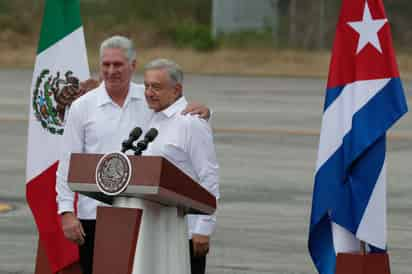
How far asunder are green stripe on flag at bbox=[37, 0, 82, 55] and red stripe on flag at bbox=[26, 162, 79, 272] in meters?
0.83

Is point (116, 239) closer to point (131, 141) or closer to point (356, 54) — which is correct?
point (131, 141)

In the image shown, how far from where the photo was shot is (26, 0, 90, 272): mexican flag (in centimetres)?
853

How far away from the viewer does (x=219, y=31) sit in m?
45.0

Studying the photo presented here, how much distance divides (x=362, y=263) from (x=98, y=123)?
172cm

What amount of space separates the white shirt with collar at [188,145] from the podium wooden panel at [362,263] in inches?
33.5

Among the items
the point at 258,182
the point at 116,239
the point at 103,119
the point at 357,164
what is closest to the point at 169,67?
the point at 103,119

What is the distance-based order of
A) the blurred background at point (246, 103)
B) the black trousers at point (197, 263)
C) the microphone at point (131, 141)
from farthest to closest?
the blurred background at point (246, 103) → the black trousers at point (197, 263) → the microphone at point (131, 141)

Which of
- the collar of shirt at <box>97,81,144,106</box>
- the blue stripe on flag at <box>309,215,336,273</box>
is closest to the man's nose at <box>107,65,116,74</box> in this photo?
the collar of shirt at <box>97,81,144,106</box>

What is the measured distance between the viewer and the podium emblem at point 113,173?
612cm

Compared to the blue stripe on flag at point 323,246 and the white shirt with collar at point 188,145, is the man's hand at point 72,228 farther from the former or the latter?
the blue stripe on flag at point 323,246

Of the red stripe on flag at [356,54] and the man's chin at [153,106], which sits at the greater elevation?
the red stripe on flag at [356,54]

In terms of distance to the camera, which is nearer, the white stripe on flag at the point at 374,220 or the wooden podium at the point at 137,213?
the wooden podium at the point at 137,213

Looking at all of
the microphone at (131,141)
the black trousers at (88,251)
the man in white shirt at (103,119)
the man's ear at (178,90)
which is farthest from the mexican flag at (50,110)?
the microphone at (131,141)

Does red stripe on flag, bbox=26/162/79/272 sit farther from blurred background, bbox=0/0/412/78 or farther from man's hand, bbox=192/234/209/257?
A: blurred background, bbox=0/0/412/78
